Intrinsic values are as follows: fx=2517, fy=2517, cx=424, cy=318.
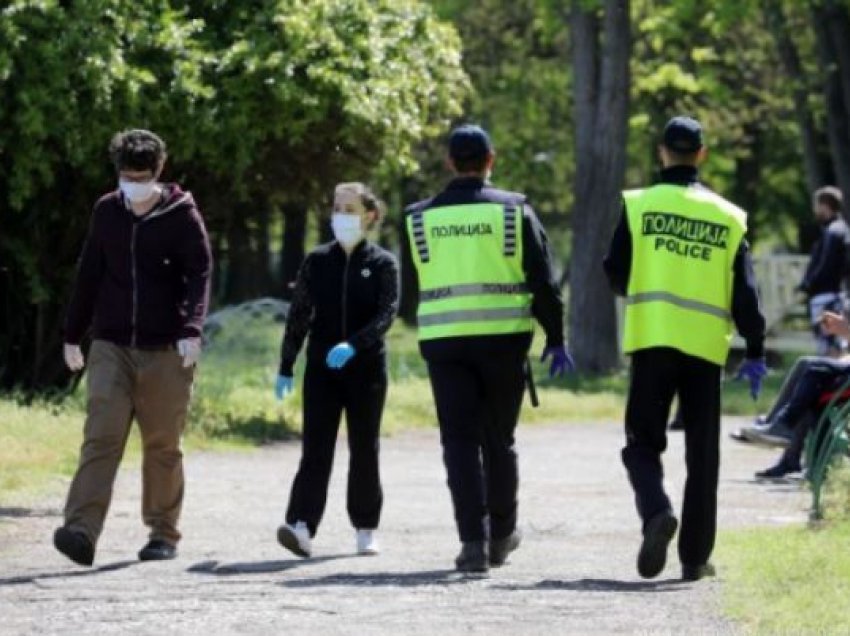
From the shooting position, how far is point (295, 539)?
11945 millimetres

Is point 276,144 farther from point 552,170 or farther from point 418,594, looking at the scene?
point 552,170

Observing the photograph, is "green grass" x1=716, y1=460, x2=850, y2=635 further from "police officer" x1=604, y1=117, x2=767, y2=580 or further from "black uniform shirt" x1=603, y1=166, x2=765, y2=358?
"black uniform shirt" x1=603, y1=166, x2=765, y2=358

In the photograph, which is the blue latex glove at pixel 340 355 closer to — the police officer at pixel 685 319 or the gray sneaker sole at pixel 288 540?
the gray sneaker sole at pixel 288 540

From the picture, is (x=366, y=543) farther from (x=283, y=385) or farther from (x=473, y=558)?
(x=473, y=558)

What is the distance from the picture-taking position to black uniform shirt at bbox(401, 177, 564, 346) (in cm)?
1116

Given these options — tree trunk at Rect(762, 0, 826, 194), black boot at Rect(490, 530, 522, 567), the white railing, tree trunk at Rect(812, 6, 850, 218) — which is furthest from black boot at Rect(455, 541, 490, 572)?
the white railing

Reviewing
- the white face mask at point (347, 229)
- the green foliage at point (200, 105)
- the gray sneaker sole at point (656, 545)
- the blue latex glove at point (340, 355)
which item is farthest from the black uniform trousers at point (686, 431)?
the green foliage at point (200, 105)

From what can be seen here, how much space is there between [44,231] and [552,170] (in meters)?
32.5

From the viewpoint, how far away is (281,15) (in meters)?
18.2

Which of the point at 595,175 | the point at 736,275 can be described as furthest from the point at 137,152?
the point at 595,175

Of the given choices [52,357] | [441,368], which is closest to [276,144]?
[52,357]

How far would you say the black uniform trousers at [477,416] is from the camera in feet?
36.4

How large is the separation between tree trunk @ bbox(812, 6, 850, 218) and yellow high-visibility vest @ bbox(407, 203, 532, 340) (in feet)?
71.0

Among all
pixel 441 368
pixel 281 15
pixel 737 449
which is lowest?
pixel 737 449
